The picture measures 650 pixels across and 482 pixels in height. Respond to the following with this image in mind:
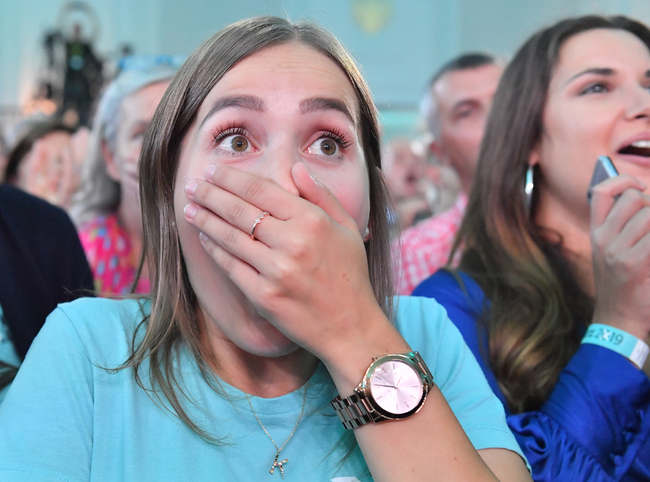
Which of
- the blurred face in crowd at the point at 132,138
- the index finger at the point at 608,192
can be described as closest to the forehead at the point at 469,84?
the blurred face in crowd at the point at 132,138

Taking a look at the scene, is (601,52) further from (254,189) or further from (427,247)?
(254,189)

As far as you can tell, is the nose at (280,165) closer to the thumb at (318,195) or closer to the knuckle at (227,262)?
the thumb at (318,195)

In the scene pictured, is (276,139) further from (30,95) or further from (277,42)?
(30,95)

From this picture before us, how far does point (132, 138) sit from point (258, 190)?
1527 millimetres

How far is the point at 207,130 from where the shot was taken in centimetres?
88

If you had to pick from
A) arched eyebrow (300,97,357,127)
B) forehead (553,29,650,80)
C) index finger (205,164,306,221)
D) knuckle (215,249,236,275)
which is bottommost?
knuckle (215,249,236,275)

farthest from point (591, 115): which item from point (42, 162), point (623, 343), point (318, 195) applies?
point (42, 162)

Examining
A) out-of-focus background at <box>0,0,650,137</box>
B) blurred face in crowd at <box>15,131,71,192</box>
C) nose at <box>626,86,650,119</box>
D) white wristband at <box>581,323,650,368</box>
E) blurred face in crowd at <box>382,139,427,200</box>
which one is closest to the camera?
white wristband at <box>581,323,650,368</box>

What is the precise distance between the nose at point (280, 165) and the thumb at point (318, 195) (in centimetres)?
1

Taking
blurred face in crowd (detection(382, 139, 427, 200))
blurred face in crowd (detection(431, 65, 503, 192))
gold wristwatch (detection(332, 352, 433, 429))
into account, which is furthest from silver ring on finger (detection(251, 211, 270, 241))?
blurred face in crowd (detection(382, 139, 427, 200))

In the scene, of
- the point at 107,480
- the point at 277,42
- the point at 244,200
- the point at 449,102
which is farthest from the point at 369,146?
the point at 449,102

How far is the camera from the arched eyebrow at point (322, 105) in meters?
0.87

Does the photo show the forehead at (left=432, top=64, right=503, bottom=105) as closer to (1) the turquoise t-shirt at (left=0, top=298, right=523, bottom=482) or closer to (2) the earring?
(2) the earring

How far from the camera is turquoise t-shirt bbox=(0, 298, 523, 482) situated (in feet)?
2.47
